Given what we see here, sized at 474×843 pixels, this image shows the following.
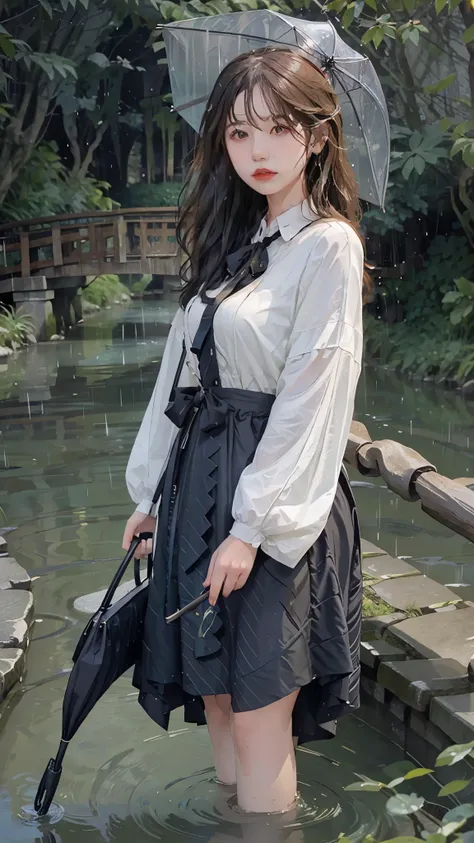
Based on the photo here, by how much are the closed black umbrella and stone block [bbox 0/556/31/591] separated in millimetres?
1498

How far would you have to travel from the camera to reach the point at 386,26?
14.1ft

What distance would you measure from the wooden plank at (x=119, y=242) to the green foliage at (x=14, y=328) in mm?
1771

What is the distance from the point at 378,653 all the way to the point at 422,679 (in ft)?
A: 0.63

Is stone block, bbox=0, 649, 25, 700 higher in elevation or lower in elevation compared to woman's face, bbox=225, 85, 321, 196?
lower

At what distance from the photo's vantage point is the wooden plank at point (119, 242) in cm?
1461

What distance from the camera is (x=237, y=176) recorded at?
1965mm

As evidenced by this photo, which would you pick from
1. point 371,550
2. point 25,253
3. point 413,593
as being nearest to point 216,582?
point 413,593

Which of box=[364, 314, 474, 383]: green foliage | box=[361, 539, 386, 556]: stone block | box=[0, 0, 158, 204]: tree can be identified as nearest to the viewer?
box=[361, 539, 386, 556]: stone block

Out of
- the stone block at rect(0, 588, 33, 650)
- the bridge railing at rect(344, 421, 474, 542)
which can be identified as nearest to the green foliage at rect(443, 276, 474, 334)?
the stone block at rect(0, 588, 33, 650)

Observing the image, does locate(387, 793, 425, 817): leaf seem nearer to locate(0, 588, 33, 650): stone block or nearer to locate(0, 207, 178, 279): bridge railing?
locate(0, 588, 33, 650): stone block

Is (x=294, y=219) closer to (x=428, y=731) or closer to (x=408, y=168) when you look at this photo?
(x=428, y=731)

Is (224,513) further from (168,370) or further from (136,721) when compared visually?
(136,721)

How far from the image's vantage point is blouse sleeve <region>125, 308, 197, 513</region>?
203cm

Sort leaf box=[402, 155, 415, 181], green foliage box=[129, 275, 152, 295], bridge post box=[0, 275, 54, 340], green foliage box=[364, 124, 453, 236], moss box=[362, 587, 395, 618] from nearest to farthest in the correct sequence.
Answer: moss box=[362, 587, 395, 618] < leaf box=[402, 155, 415, 181] < green foliage box=[364, 124, 453, 236] < bridge post box=[0, 275, 54, 340] < green foliage box=[129, 275, 152, 295]
